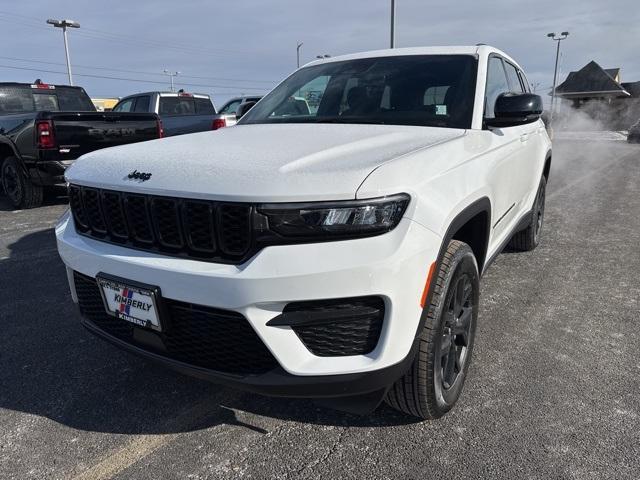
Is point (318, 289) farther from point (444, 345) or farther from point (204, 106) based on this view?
point (204, 106)

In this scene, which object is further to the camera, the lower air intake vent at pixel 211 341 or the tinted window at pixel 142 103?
the tinted window at pixel 142 103

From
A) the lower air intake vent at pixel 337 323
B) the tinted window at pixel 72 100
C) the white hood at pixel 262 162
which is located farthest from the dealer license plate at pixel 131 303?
the tinted window at pixel 72 100

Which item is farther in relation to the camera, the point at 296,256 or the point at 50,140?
the point at 50,140

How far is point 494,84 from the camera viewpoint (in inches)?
133

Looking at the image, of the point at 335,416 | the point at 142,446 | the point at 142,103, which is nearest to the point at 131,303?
the point at 142,446

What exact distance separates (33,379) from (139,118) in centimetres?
541

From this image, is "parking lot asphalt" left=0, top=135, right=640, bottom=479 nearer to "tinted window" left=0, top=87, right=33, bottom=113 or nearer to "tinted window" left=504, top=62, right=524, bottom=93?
"tinted window" left=504, top=62, right=524, bottom=93

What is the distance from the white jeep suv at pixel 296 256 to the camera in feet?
5.86

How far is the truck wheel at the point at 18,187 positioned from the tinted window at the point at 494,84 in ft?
21.5

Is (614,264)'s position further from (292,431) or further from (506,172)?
(292,431)

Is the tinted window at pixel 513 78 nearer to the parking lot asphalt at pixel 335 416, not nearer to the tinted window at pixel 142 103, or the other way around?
the parking lot asphalt at pixel 335 416

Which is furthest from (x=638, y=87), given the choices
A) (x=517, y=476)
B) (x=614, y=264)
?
(x=517, y=476)

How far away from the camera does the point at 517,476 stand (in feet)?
6.67

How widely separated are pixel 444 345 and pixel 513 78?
112 inches
